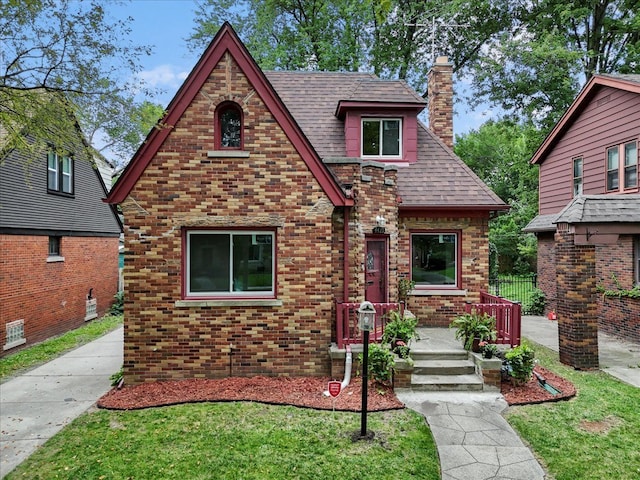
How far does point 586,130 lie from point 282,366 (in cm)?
1340

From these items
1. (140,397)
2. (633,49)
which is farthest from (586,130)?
(140,397)

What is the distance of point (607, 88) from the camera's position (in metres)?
12.6

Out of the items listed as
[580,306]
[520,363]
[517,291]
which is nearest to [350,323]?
[520,363]

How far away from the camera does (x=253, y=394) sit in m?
6.68

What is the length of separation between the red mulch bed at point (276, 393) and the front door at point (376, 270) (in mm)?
2293

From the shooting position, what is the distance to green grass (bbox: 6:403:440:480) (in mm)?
4605

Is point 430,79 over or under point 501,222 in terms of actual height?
over

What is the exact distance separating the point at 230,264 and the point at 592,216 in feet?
25.2

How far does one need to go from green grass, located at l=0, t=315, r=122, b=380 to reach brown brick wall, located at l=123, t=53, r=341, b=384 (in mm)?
3919

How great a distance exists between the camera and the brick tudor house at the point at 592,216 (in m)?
8.45

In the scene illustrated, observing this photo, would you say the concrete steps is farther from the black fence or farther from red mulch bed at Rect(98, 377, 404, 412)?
the black fence

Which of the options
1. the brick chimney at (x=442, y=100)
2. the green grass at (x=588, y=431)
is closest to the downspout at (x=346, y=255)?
the green grass at (x=588, y=431)

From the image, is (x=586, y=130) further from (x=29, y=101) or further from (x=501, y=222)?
(x=501, y=222)

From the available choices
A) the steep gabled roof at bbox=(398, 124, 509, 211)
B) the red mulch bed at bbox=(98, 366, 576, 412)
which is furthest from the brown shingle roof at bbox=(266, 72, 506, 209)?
the red mulch bed at bbox=(98, 366, 576, 412)
